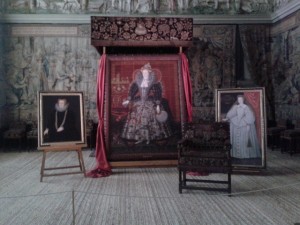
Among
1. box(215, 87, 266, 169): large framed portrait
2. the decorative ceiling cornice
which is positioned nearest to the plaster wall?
the decorative ceiling cornice

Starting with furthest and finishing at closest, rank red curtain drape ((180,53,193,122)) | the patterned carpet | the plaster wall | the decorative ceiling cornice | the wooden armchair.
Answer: the decorative ceiling cornice, the plaster wall, red curtain drape ((180,53,193,122)), the wooden armchair, the patterned carpet

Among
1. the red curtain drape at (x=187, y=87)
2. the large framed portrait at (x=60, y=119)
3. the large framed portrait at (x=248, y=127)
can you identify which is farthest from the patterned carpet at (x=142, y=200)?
the red curtain drape at (x=187, y=87)

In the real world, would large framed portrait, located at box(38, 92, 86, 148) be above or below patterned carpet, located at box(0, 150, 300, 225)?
above

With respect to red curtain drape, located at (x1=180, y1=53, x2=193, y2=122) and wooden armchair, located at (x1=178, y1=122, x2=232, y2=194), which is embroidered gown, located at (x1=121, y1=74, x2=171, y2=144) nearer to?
red curtain drape, located at (x1=180, y1=53, x2=193, y2=122)

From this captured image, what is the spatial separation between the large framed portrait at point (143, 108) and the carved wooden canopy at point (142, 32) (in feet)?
1.30

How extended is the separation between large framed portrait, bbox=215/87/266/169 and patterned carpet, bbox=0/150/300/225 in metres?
0.40

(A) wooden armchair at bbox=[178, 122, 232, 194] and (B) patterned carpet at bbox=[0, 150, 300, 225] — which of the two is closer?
(B) patterned carpet at bbox=[0, 150, 300, 225]

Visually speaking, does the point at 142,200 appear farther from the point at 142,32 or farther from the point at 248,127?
the point at 142,32

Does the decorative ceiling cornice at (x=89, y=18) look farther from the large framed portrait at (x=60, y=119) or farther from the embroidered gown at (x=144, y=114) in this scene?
the large framed portrait at (x=60, y=119)

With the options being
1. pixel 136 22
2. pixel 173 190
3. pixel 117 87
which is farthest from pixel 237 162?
pixel 136 22

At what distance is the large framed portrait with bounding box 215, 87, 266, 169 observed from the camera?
727 centimetres

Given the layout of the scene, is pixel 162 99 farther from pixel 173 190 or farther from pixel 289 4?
pixel 289 4

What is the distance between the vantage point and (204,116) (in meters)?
12.3

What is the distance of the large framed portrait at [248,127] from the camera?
23.9ft
